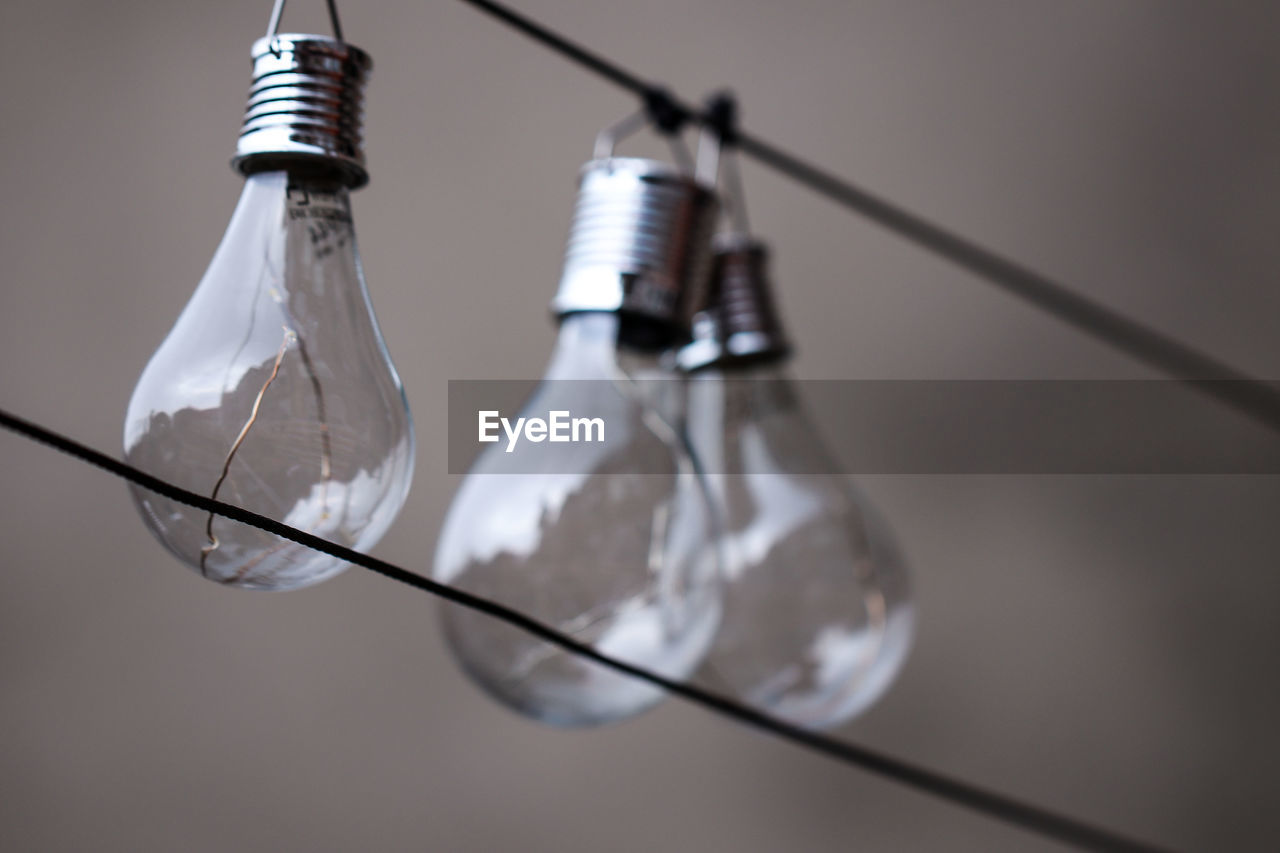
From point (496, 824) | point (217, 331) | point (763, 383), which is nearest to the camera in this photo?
point (217, 331)

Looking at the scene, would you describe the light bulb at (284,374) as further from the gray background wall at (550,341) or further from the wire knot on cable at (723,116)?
the gray background wall at (550,341)

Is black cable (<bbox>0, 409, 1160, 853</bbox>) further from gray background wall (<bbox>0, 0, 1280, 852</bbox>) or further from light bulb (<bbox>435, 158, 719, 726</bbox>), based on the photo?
gray background wall (<bbox>0, 0, 1280, 852</bbox>)

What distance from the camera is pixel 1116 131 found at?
0.80 meters

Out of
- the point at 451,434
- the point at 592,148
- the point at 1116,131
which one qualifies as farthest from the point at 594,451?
the point at 1116,131

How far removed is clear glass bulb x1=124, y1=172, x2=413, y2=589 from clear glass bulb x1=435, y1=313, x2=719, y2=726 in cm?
5

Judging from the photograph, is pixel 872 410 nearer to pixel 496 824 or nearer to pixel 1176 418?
pixel 1176 418

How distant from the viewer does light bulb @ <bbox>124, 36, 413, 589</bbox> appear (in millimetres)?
207

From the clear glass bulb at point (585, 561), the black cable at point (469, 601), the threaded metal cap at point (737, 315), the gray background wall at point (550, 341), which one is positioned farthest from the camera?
the gray background wall at point (550, 341)

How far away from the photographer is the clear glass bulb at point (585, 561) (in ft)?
0.90

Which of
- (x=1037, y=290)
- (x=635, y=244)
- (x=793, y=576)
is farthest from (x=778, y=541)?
(x=1037, y=290)

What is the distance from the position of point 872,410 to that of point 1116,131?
0.28m

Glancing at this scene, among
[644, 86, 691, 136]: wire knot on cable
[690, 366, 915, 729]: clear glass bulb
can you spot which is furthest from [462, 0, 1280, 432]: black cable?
[690, 366, 915, 729]: clear glass bulb
